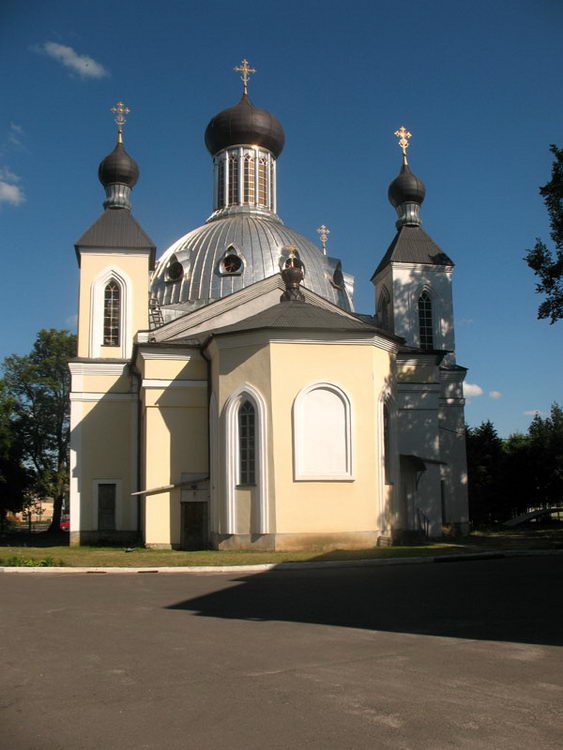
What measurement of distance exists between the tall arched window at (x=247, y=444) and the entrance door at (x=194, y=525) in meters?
3.00

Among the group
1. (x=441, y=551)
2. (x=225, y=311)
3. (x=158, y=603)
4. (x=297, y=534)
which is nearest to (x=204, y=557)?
(x=297, y=534)

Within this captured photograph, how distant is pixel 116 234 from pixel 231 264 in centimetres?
543

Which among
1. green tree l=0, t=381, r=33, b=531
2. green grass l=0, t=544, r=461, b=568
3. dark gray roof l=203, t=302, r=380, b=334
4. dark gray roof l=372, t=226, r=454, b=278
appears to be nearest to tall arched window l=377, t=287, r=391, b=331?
dark gray roof l=372, t=226, r=454, b=278

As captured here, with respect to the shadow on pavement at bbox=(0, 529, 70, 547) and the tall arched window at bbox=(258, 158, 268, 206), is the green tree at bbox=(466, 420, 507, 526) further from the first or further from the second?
the shadow on pavement at bbox=(0, 529, 70, 547)

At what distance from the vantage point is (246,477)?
21.3 m

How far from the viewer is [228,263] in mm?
32438

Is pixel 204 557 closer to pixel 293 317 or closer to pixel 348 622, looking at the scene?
pixel 293 317

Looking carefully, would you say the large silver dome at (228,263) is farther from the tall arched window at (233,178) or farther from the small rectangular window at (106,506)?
the small rectangular window at (106,506)

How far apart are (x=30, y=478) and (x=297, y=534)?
2298cm

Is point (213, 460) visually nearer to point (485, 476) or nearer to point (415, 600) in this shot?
point (415, 600)

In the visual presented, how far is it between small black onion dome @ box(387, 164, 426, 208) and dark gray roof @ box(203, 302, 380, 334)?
11.3 meters

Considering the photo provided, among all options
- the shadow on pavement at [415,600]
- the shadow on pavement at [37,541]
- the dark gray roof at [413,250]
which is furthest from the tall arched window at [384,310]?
the shadow on pavement at [415,600]

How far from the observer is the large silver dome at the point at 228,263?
32062 mm

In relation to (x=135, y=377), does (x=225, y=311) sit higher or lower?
higher
